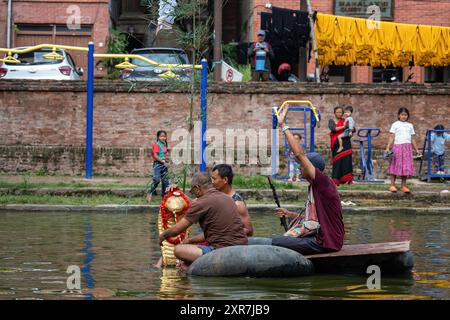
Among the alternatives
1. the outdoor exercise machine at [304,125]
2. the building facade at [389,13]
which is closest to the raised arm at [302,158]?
the outdoor exercise machine at [304,125]

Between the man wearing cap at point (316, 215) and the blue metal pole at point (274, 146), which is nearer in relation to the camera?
the man wearing cap at point (316, 215)

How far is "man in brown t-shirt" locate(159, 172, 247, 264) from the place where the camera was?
12.1m

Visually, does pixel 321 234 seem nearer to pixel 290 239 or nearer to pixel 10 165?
pixel 290 239

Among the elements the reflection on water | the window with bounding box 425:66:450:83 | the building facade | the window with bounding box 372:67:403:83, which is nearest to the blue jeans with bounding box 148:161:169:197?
the reflection on water

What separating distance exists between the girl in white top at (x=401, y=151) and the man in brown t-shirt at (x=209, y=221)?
1067 cm

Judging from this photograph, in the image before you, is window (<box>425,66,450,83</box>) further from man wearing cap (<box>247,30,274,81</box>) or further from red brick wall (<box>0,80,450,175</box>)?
red brick wall (<box>0,80,450,175</box>)

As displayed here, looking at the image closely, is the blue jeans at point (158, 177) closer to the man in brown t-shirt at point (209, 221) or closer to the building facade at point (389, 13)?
the man in brown t-shirt at point (209, 221)

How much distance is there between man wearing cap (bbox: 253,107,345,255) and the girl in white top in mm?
10285

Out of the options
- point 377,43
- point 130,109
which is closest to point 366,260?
point 130,109

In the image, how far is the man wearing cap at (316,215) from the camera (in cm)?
1187

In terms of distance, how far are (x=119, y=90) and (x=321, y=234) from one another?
50.2ft

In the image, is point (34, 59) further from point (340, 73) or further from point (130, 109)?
point (340, 73)

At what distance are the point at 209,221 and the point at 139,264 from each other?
1.66 m

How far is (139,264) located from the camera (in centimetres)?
1344
